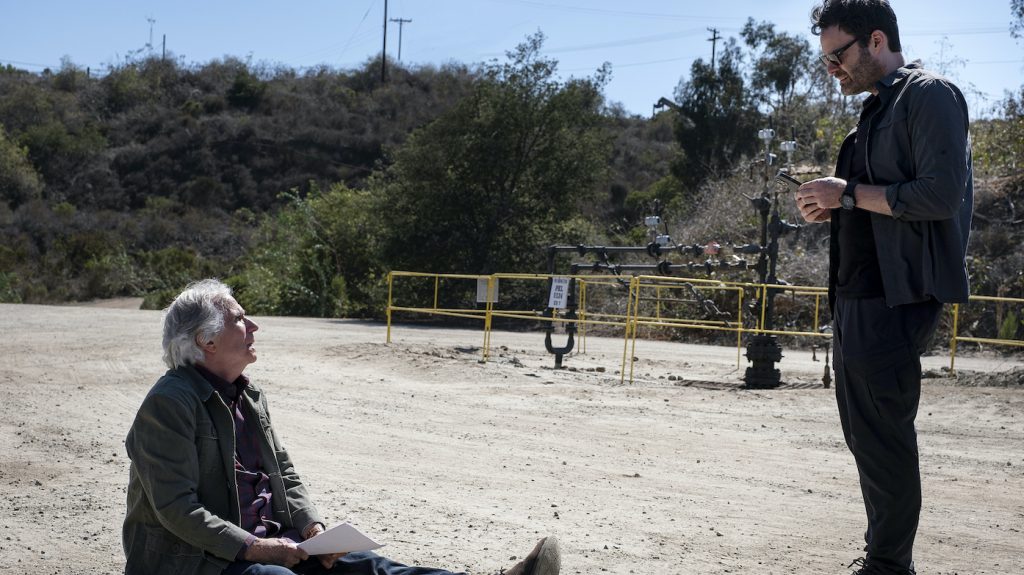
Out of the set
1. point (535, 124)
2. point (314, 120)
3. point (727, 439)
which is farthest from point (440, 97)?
point (727, 439)

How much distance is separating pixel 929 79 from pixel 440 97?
5714 centimetres

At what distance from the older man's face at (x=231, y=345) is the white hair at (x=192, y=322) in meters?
0.02

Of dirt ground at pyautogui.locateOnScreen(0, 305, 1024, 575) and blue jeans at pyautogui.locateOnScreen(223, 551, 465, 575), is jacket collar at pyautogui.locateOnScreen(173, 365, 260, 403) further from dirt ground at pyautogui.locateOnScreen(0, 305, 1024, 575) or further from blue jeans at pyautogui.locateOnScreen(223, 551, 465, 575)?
dirt ground at pyautogui.locateOnScreen(0, 305, 1024, 575)

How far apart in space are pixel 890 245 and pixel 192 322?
222 cm

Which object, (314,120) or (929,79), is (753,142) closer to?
(314,120)

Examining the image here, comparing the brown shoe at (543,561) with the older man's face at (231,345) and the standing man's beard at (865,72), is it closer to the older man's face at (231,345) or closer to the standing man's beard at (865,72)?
the older man's face at (231,345)

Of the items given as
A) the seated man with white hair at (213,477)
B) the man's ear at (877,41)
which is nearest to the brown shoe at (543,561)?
the seated man with white hair at (213,477)

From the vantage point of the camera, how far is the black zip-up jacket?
2957 millimetres

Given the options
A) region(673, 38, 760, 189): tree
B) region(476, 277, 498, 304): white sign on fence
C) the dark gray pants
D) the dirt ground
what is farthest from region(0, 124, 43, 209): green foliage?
the dark gray pants

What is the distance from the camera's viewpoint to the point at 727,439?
8727 mm

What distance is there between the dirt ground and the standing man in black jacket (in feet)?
5.27

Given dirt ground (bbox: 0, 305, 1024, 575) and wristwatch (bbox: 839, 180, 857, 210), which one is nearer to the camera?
wristwatch (bbox: 839, 180, 857, 210)

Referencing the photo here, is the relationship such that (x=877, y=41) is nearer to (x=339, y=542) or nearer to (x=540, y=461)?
(x=339, y=542)

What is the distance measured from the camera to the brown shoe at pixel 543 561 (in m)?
3.10
